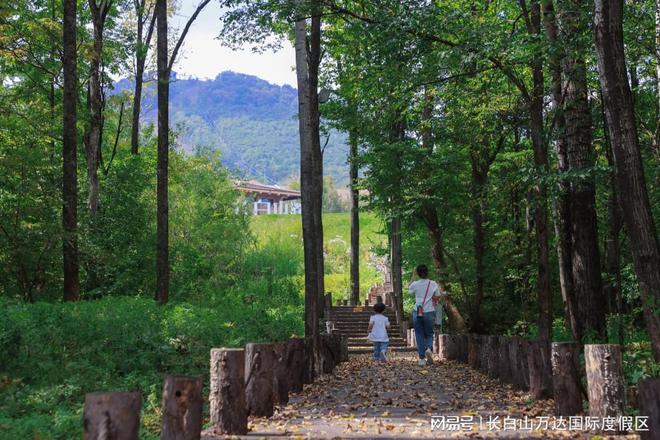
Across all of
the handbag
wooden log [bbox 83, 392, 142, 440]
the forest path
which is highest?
the handbag

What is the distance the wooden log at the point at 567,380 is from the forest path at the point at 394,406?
400 millimetres

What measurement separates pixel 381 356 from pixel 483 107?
6.07m

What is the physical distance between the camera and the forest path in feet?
22.3

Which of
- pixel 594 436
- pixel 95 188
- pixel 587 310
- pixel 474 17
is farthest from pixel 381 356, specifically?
pixel 95 188

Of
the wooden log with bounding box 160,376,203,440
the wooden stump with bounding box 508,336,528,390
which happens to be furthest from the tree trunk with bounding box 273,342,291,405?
the wooden stump with bounding box 508,336,528,390

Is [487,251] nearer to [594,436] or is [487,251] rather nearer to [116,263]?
[116,263]

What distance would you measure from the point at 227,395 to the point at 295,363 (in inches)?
144

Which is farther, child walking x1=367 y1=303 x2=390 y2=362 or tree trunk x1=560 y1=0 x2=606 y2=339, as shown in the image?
child walking x1=367 y1=303 x2=390 y2=362

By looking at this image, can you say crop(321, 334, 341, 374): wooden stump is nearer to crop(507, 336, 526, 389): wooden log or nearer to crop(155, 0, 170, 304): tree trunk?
crop(507, 336, 526, 389): wooden log

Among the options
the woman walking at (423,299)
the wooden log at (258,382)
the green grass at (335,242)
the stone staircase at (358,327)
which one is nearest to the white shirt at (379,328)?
the woman walking at (423,299)

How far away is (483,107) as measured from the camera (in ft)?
53.3

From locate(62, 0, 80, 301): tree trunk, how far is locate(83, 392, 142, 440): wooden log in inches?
543

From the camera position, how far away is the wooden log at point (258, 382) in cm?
767

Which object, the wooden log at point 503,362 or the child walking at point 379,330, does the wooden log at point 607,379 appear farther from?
the child walking at point 379,330
